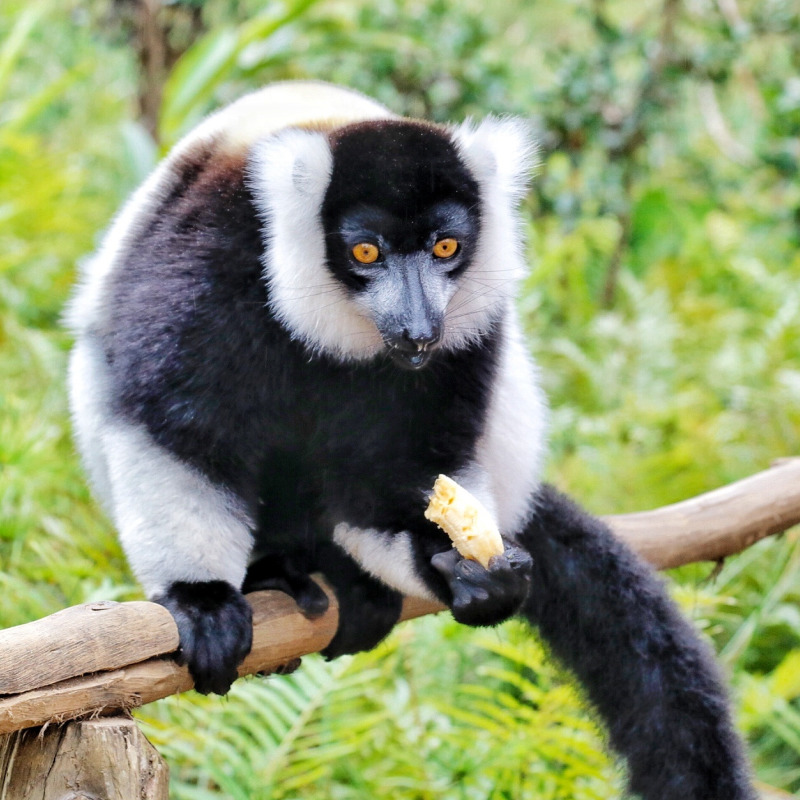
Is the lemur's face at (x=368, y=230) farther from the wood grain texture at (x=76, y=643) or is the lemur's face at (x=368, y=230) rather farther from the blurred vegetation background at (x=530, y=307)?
the blurred vegetation background at (x=530, y=307)

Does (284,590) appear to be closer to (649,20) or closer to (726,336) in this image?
(726,336)

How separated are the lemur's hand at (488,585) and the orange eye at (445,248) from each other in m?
0.77

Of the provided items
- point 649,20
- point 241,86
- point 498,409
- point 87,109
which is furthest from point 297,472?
point 87,109

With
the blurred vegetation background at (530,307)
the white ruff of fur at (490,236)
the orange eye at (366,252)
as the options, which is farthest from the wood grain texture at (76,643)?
the blurred vegetation background at (530,307)

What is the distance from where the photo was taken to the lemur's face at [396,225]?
8.18 feet

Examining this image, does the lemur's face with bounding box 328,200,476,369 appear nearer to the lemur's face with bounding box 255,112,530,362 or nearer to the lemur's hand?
the lemur's face with bounding box 255,112,530,362

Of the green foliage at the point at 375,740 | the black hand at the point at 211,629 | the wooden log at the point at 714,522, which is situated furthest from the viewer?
the green foliage at the point at 375,740

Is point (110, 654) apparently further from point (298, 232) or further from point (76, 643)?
point (298, 232)

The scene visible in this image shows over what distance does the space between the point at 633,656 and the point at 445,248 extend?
4.34 ft

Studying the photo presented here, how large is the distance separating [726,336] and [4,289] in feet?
16.1

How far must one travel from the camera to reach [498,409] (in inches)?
121

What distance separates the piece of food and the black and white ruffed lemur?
0.06 m

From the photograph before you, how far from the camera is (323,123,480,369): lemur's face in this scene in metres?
2.49

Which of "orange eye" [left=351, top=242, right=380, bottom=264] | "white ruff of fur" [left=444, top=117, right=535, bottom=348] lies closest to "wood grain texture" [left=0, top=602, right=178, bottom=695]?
"orange eye" [left=351, top=242, right=380, bottom=264]
